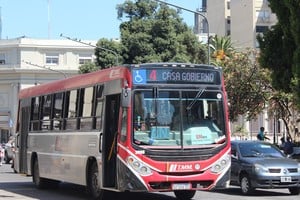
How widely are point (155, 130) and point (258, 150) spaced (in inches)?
236

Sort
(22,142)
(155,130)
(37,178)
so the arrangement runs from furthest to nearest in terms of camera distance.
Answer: (22,142) < (37,178) < (155,130)

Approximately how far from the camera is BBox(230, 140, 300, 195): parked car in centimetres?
1712

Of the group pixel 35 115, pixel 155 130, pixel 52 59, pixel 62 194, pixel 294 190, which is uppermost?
pixel 52 59

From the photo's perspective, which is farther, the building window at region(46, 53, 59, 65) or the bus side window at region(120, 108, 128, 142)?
the building window at region(46, 53, 59, 65)

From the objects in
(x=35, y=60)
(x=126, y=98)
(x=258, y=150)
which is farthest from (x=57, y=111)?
(x=35, y=60)

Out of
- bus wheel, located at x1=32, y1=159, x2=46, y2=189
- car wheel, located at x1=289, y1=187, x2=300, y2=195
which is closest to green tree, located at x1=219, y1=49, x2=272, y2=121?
bus wheel, located at x1=32, y1=159, x2=46, y2=189

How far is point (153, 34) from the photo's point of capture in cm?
5403

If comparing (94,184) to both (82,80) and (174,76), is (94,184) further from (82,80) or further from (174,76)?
(174,76)

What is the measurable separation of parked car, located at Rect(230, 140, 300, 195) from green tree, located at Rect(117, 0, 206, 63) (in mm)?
33898

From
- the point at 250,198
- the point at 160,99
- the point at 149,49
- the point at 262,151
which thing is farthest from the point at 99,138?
the point at 149,49

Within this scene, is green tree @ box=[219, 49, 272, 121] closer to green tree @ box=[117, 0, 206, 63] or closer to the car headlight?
green tree @ box=[117, 0, 206, 63]

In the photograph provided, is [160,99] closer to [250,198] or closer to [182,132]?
[182,132]

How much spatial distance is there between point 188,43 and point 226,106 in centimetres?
4189

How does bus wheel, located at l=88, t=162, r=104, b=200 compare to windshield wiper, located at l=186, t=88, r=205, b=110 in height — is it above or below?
below
